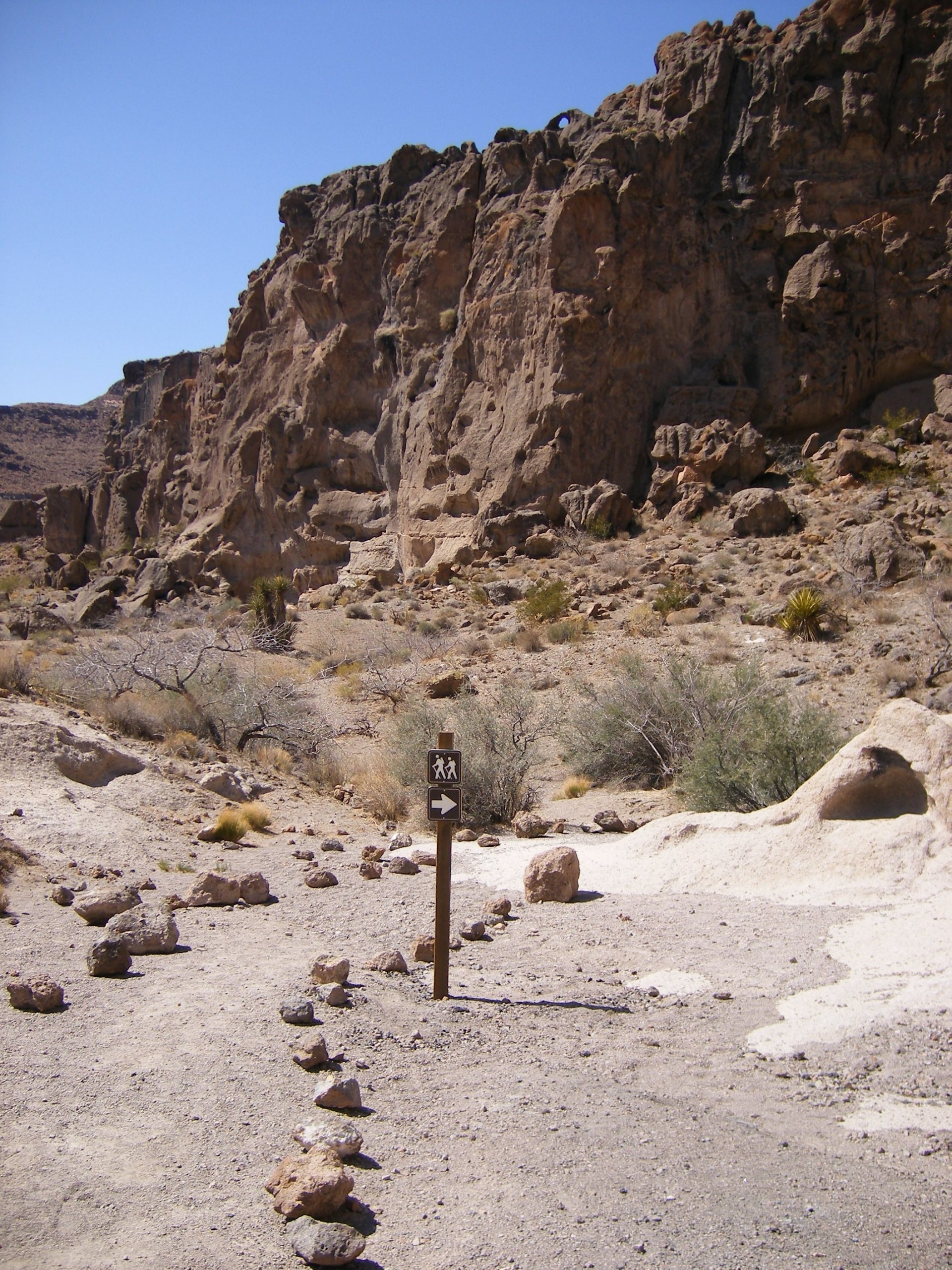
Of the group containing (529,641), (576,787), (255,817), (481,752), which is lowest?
(576,787)

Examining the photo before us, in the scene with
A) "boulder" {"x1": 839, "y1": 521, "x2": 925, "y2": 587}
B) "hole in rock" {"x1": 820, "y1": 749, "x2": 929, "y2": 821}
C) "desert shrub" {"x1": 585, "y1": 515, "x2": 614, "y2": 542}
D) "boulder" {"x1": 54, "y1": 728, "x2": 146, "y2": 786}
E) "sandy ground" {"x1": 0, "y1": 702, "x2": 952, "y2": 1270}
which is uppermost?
"desert shrub" {"x1": 585, "y1": 515, "x2": 614, "y2": 542}

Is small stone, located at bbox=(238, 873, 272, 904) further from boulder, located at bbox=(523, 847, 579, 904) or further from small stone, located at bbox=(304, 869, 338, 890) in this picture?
boulder, located at bbox=(523, 847, 579, 904)

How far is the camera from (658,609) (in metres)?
21.3

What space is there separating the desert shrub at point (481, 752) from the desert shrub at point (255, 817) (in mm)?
1760

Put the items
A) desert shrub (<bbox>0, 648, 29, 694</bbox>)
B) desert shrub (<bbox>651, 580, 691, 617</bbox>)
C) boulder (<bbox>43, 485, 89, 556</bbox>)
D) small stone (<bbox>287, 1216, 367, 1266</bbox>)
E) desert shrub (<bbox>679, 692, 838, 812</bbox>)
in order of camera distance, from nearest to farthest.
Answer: small stone (<bbox>287, 1216, 367, 1266</bbox>) → desert shrub (<bbox>679, 692, 838, 812</bbox>) → desert shrub (<bbox>0, 648, 29, 694</bbox>) → desert shrub (<bbox>651, 580, 691, 617</bbox>) → boulder (<bbox>43, 485, 89, 556</bbox>)

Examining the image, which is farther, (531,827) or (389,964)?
(531,827)

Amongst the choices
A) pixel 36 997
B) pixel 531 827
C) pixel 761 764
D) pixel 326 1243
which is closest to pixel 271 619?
pixel 531 827

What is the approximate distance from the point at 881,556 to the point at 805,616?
3.65 meters

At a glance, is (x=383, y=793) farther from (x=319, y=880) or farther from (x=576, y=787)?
(x=319, y=880)

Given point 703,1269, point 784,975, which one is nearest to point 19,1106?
point 703,1269

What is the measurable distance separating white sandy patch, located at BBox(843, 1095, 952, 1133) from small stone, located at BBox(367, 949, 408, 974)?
2659mm

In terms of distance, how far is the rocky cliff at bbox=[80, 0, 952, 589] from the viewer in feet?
94.2

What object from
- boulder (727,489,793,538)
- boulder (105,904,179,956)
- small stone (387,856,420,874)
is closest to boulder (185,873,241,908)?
boulder (105,904,179,956)

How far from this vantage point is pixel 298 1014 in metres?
4.68
